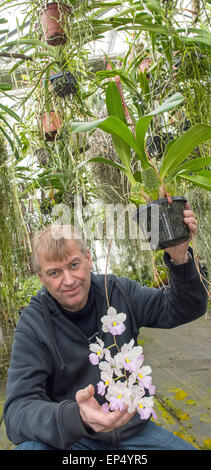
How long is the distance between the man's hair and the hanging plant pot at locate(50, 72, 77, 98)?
1.50 feet

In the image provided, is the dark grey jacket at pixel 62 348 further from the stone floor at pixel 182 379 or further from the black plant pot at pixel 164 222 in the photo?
the stone floor at pixel 182 379

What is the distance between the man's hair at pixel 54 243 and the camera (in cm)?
111

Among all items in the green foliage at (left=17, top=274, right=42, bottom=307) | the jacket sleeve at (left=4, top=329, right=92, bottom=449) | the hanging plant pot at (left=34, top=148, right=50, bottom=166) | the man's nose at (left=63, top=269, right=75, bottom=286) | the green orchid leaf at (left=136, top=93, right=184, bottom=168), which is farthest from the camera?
the green foliage at (left=17, top=274, right=42, bottom=307)

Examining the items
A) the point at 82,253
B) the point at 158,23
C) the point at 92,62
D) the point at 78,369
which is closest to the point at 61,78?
the point at 158,23

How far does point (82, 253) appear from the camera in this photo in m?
1.16

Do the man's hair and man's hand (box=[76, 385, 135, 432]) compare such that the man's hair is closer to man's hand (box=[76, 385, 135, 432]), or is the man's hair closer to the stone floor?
man's hand (box=[76, 385, 135, 432])

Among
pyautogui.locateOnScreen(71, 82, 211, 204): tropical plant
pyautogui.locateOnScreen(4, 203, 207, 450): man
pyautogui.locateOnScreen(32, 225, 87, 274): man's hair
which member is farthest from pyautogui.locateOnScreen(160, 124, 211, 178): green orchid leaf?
pyautogui.locateOnScreen(32, 225, 87, 274): man's hair

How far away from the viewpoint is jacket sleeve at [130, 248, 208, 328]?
1.04 metres

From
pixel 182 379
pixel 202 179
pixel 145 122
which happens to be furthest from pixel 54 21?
pixel 182 379

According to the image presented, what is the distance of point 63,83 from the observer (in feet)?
4.02

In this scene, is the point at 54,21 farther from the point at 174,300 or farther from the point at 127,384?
the point at 127,384

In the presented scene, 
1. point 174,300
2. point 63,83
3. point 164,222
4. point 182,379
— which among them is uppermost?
point 63,83

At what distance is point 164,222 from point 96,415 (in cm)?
44
